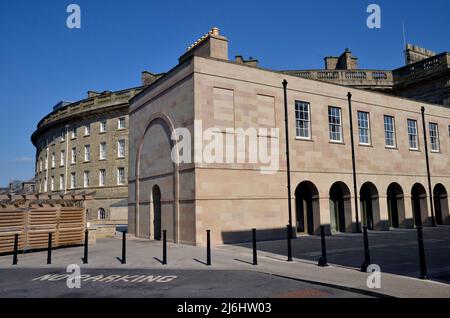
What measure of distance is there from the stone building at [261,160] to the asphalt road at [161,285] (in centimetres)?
640

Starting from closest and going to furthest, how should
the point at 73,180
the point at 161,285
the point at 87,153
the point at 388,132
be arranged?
the point at 161,285, the point at 388,132, the point at 87,153, the point at 73,180

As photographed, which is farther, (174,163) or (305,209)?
(305,209)

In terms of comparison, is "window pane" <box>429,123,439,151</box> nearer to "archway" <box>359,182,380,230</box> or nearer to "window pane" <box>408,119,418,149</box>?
"window pane" <box>408,119,418,149</box>

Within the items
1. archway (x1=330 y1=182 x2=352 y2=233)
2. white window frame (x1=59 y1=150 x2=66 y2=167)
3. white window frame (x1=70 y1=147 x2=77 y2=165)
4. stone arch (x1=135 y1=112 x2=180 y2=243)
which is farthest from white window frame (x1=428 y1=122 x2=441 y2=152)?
white window frame (x1=59 y1=150 x2=66 y2=167)

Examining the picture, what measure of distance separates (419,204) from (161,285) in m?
22.8

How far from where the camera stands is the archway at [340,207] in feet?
68.1

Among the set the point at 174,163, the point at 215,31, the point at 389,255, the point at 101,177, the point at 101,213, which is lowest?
the point at 389,255

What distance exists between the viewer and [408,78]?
33.2 m

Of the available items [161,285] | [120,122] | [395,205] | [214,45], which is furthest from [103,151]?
[161,285]

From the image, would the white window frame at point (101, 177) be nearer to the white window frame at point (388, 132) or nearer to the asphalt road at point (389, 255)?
the asphalt road at point (389, 255)

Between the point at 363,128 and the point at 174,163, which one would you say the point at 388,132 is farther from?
the point at 174,163

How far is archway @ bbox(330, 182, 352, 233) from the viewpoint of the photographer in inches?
817
